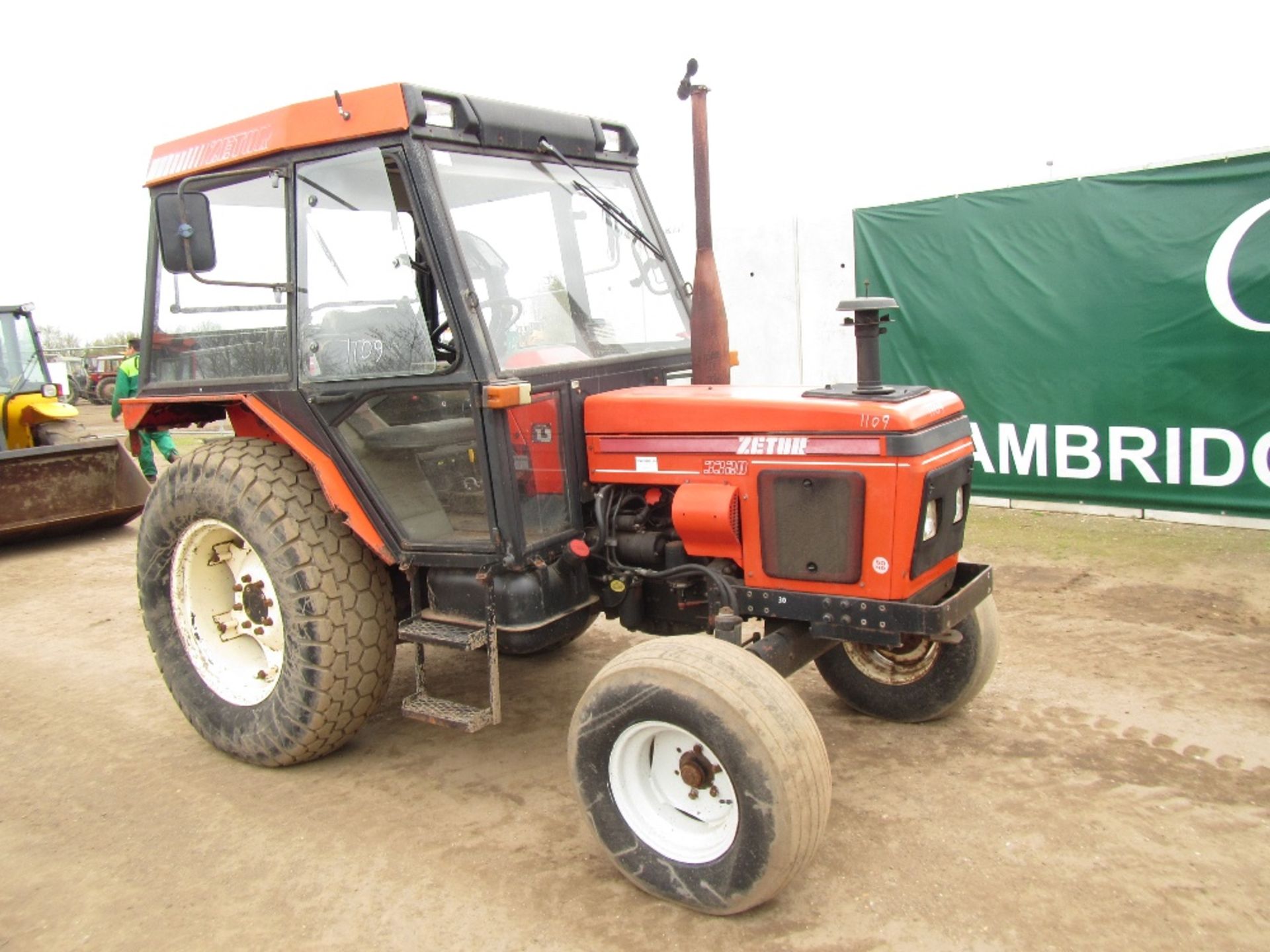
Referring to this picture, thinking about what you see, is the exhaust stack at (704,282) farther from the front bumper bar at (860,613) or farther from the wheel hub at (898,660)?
the wheel hub at (898,660)

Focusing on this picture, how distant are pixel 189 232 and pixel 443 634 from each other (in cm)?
158

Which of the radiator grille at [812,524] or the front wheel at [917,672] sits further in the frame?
the front wheel at [917,672]

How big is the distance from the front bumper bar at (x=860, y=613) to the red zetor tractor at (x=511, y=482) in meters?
0.01

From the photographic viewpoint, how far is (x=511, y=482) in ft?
10.5

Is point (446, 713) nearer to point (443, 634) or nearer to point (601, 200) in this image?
point (443, 634)

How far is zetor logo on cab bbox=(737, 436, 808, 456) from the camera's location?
305cm

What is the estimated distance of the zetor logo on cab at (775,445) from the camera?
305 cm

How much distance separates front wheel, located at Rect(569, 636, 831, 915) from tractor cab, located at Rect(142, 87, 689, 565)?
2.30 feet

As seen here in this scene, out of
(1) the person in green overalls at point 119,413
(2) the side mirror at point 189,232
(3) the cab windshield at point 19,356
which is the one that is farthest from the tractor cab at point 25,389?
(2) the side mirror at point 189,232

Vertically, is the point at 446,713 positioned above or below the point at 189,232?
below

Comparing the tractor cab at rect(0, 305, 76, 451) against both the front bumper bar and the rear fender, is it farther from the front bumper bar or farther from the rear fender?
the front bumper bar

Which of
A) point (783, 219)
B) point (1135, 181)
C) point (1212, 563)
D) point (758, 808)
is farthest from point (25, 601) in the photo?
point (1135, 181)

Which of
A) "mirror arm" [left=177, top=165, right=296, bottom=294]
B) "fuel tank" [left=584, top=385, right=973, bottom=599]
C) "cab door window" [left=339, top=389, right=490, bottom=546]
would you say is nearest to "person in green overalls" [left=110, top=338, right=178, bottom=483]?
"mirror arm" [left=177, top=165, right=296, bottom=294]

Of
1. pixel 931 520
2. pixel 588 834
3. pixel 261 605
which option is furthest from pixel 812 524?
pixel 261 605
